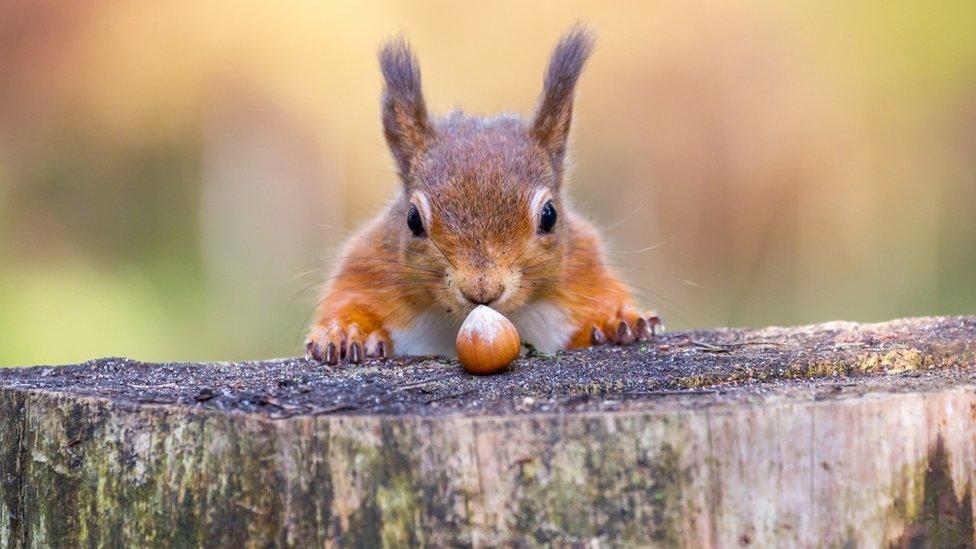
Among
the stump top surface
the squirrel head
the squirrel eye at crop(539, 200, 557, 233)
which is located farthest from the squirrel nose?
the squirrel eye at crop(539, 200, 557, 233)

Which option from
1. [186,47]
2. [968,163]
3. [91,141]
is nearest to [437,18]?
[186,47]

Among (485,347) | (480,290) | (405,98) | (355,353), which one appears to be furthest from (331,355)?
(405,98)

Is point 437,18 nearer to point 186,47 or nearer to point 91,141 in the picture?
point 186,47

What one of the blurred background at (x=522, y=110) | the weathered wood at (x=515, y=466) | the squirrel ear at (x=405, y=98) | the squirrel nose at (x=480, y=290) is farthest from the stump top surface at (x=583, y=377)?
the blurred background at (x=522, y=110)

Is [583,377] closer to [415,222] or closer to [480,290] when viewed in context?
[480,290]

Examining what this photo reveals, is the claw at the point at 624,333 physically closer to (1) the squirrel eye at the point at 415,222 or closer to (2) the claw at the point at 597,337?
(2) the claw at the point at 597,337
